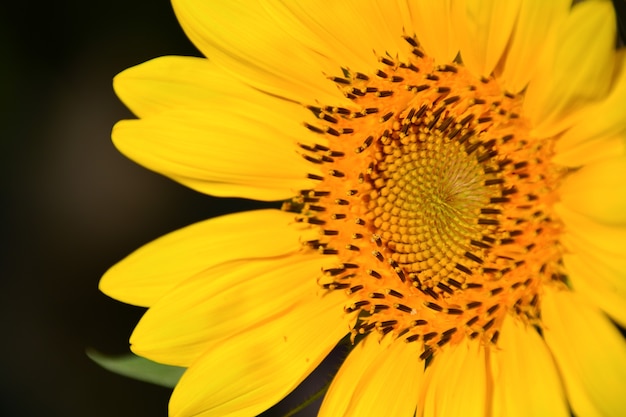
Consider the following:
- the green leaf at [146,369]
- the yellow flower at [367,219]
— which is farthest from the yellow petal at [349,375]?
the green leaf at [146,369]

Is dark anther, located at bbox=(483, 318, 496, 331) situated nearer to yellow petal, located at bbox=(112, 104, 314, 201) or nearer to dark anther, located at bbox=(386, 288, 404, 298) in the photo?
dark anther, located at bbox=(386, 288, 404, 298)

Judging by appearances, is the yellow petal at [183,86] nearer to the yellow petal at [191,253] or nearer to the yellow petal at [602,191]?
the yellow petal at [191,253]

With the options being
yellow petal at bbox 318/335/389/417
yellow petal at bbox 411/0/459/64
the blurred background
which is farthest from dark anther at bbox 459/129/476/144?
the blurred background

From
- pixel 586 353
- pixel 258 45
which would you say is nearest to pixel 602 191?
pixel 586 353

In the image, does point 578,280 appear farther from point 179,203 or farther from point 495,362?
point 179,203

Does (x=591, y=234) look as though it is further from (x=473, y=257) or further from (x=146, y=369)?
(x=146, y=369)

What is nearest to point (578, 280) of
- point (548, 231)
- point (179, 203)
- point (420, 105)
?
point (548, 231)
